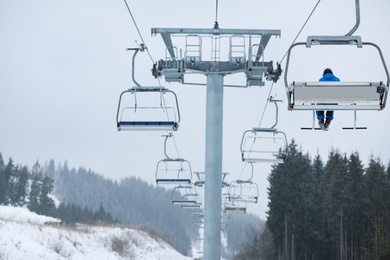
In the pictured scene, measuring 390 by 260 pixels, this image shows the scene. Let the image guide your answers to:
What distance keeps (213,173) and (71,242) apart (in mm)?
29109

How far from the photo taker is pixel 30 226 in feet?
118

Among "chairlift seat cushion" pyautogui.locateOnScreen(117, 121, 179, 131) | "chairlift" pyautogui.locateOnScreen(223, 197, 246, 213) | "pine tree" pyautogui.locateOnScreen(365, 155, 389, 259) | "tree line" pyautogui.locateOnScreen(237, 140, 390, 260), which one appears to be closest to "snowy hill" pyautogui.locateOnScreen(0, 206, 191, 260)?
"chairlift" pyautogui.locateOnScreen(223, 197, 246, 213)

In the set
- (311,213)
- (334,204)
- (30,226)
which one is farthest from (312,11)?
(311,213)

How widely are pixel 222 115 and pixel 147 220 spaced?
181 m

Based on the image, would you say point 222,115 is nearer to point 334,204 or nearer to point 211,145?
point 211,145

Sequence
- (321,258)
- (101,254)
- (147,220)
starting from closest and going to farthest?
(101,254), (321,258), (147,220)

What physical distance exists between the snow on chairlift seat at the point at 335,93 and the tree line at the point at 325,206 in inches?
1972

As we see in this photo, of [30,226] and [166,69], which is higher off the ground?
[166,69]

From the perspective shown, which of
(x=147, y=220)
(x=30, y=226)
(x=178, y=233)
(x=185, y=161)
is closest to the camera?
(x=185, y=161)

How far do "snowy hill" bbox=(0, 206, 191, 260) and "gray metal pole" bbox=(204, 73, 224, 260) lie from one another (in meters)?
13.2

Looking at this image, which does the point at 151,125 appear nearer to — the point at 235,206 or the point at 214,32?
the point at 214,32

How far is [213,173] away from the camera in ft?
39.5

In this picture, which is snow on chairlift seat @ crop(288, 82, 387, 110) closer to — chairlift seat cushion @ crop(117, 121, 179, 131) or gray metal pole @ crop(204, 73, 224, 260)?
chairlift seat cushion @ crop(117, 121, 179, 131)

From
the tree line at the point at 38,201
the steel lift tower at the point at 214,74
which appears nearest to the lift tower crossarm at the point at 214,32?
the steel lift tower at the point at 214,74
